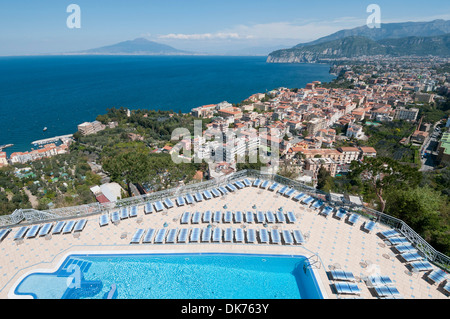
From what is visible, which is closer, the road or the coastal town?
the coastal town

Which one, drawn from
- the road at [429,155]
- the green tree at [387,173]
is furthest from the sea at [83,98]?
the green tree at [387,173]

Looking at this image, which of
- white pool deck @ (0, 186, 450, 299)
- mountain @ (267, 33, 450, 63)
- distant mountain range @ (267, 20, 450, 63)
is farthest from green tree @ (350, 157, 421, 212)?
distant mountain range @ (267, 20, 450, 63)

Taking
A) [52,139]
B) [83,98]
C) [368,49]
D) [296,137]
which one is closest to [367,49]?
[368,49]

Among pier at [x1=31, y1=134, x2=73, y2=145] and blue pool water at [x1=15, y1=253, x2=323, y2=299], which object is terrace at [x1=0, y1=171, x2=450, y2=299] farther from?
pier at [x1=31, y1=134, x2=73, y2=145]

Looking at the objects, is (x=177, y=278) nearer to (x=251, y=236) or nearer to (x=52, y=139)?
(x=251, y=236)

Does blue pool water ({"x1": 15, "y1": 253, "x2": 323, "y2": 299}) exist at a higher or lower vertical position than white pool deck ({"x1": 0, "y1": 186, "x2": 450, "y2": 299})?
lower

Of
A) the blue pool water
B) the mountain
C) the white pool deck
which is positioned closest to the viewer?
the blue pool water
